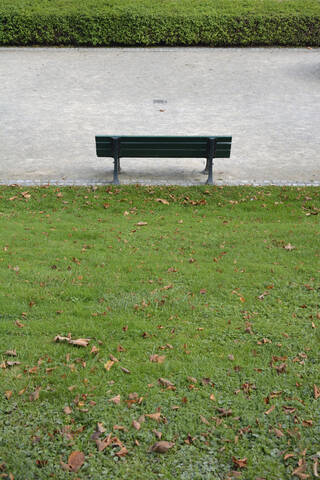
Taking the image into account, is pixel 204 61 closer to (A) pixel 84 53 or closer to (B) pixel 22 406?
(A) pixel 84 53

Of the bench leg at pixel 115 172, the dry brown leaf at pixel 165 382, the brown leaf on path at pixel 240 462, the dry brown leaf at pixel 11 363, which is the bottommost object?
the brown leaf on path at pixel 240 462

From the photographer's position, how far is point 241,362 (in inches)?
161

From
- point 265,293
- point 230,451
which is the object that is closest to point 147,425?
point 230,451

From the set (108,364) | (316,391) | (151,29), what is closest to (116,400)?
(108,364)

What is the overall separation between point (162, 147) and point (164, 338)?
4.13 meters

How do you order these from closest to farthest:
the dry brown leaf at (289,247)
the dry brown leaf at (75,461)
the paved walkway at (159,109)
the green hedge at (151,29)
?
the dry brown leaf at (75,461) < the dry brown leaf at (289,247) < the paved walkway at (159,109) < the green hedge at (151,29)

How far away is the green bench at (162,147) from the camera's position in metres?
7.82

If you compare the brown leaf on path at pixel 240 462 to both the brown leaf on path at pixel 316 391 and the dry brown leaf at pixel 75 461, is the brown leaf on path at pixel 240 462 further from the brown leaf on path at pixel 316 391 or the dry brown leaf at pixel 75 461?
the dry brown leaf at pixel 75 461

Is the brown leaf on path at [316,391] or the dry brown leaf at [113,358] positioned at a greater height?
the dry brown leaf at [113,358]

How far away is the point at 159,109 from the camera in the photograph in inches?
442

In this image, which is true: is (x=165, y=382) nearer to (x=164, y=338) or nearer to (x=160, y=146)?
(x=164, y=338)

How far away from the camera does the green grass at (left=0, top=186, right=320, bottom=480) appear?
333cm

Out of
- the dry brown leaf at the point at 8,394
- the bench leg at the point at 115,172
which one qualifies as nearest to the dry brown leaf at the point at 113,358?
the dry brown leaf at the point at 8,394

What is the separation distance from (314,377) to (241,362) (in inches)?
21.4
